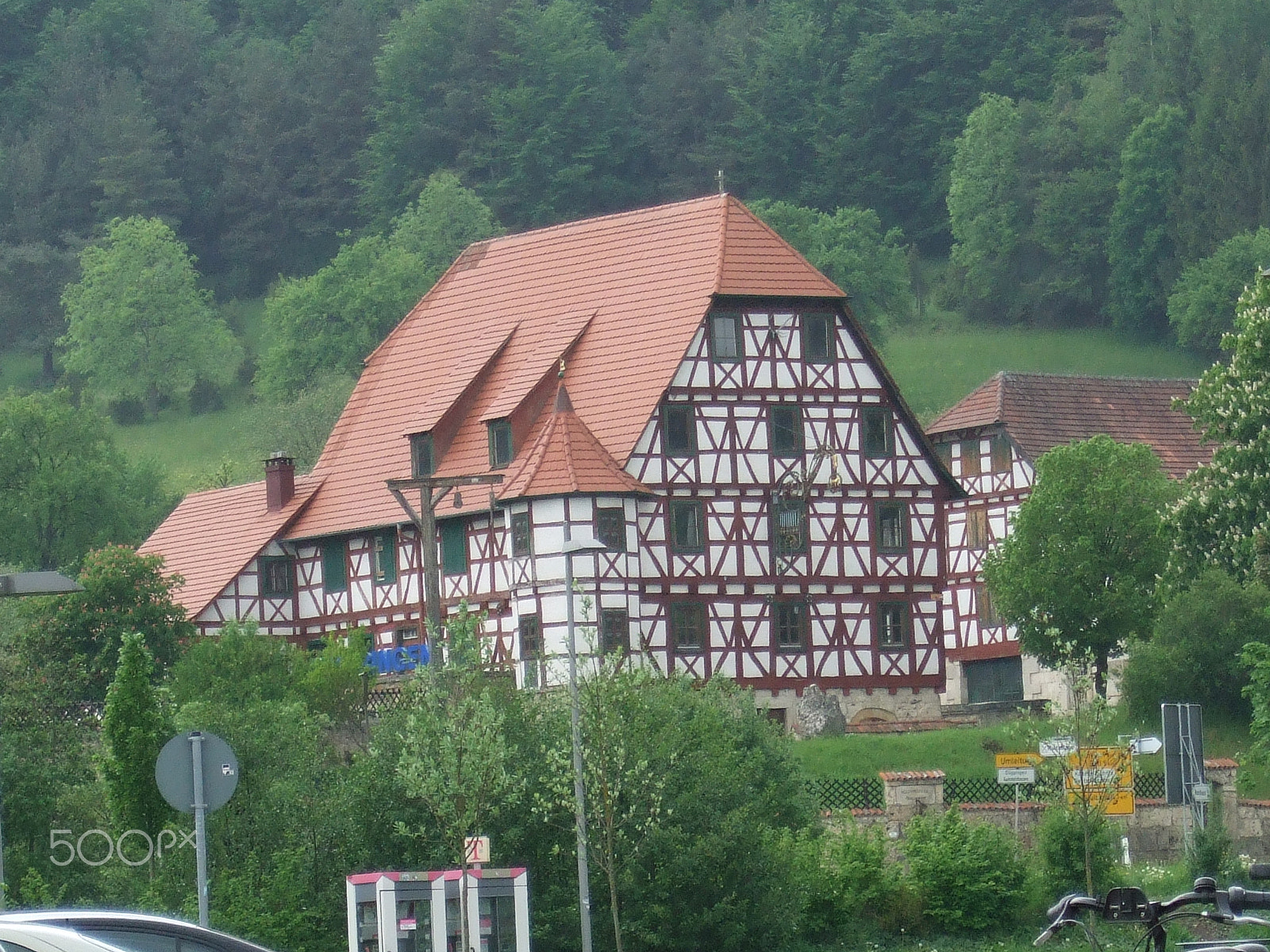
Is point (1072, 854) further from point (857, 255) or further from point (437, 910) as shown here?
point (857, 255)

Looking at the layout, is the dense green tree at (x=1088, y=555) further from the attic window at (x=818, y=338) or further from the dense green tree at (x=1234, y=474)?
the attic window at (x=818, y=338)

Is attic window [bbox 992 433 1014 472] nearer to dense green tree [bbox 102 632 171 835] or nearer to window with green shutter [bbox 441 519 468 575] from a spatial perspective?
window with green shutter [bbox 441 519 468 575]

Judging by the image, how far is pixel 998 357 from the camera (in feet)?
392

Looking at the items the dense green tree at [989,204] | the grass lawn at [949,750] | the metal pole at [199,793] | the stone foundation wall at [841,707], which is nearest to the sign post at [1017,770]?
the grass lawn at [949,750]

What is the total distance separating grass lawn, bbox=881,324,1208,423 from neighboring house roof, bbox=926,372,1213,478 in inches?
1446

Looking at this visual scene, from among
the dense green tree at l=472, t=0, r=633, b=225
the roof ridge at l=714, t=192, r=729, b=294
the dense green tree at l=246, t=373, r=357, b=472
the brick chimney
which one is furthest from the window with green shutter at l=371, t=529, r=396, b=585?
the dense green tree at l=472, t=0, r=633, b=225

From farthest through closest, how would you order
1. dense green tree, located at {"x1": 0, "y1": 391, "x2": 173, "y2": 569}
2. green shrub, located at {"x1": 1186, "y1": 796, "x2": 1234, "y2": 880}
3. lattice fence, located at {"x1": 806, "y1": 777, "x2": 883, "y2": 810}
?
dense green tree, located at {"x1": 0, "y1": 391, "x2": 173, "y2": 569} → lattice fence, located at {"x1": 806, "y1": 777, "x2": 883, "y2": 810} → green shrub, located at {"x1": 1186, "y1": 796, "x2": 1234, "y2": 880}

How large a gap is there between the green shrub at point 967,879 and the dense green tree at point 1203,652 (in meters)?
18.4

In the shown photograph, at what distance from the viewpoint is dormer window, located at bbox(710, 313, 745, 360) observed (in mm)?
58844

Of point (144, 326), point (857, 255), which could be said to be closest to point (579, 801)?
point (857, 255)

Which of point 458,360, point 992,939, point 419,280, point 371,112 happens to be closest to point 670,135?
point 371,112

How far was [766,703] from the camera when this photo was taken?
57344mm

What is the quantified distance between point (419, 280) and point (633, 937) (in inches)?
3344
